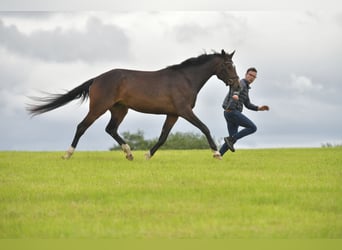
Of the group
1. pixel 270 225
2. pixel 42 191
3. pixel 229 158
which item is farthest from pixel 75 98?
pixel 270 225

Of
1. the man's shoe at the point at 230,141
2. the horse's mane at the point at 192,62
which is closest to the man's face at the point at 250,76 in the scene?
the horse's mane at the point at 192,62

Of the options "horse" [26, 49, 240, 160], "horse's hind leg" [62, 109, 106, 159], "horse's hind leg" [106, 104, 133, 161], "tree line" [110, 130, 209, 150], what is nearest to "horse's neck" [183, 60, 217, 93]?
"horse" [26, 49, 240, 160]

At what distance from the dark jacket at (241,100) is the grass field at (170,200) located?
134 cm

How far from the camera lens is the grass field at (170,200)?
7.33 meters

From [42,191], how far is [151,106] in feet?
16.4

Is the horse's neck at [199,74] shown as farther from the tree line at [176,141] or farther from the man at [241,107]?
the tree line at [176,141]

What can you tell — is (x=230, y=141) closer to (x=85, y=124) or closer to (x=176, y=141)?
(x=85, y=124)

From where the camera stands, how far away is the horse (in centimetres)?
1445

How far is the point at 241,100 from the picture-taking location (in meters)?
14.5

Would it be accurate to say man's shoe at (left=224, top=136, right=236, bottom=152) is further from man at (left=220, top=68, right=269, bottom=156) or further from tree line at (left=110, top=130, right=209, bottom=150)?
tree line at (left=110, top=130, right=209, bottom=150)

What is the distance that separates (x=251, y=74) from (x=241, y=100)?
662 mm

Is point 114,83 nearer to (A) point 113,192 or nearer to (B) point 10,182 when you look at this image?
(B) point 10,182

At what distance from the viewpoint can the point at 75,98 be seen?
15688mm

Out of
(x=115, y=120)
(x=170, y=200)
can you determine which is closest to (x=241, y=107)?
(x=115, y=120)
